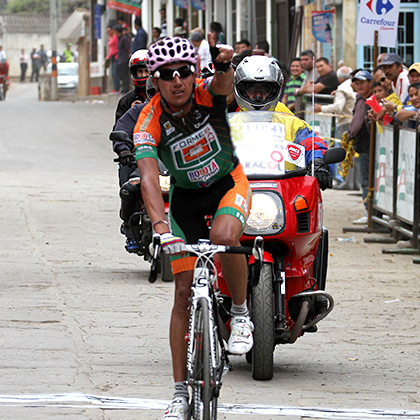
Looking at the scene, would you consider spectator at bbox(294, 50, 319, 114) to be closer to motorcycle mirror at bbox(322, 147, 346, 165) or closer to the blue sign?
motorcycle mirror at bbox(322, 147, 346, 165)

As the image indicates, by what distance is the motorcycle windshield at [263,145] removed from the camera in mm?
6559

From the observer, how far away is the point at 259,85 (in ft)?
24.0

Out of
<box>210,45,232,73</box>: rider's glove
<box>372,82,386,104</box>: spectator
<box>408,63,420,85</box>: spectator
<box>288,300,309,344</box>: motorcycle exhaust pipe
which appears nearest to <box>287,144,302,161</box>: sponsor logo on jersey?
<box>288,300,309,344</box>: motorcycle exhaust pipe

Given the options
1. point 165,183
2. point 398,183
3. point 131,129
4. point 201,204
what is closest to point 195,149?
point 201,204

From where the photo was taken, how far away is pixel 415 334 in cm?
827

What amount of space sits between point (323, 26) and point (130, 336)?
52.3 feet

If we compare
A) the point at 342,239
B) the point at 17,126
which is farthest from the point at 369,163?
the point at 17,126

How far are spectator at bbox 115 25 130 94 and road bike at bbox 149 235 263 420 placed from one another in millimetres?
28610

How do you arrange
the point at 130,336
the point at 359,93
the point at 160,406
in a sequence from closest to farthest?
the point at 160,406
the point at 130,336
the point at 359,93

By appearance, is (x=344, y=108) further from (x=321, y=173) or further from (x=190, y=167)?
(x=190, y=167)

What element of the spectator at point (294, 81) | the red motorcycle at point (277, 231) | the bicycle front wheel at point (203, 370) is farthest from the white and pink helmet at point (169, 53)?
the spectator at point (294, 81)

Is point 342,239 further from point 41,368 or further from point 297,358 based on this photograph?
point 41,368

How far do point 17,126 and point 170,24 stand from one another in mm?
14393

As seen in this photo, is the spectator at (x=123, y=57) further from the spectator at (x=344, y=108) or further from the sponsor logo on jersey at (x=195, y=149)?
the sponsor logo on jersey at (x=195, y=149)
